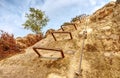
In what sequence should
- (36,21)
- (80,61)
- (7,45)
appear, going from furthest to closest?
(36,21) < (7,45) < (80,61)

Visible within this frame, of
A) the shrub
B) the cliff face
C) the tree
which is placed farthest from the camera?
the tree

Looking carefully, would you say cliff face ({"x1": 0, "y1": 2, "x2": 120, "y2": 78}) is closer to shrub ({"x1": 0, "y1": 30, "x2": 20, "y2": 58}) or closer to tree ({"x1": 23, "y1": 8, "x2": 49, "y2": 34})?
shrub ({"x1": 0, "y1": 30, "x2": 20, "y2": 58})

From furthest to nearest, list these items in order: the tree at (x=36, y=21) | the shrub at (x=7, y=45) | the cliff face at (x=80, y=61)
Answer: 1. the tree at (x=36, y=21)
2. the shrub at (x=7, y=45)
3. the cliff face at (x=80, y=61)

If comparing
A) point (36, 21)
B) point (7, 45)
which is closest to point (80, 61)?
point (7, 45)

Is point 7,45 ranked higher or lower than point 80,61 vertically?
higher

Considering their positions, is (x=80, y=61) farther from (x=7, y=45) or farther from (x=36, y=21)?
(x=36, y=21)

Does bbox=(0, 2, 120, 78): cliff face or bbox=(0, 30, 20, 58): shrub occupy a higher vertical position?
bbox=(0, 30, 20, 58): shrub

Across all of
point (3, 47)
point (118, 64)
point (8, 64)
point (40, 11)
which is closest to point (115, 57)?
point (118, 64)

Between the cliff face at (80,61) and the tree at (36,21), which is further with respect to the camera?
the tree at (36,21)

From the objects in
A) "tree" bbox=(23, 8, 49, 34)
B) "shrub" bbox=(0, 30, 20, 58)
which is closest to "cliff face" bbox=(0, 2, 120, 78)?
"shrub" bbox=(0, 30, 20, 58)

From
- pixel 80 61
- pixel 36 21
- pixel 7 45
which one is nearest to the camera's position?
pixel 80 61

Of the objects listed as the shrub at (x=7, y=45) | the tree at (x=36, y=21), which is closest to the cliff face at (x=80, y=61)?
the shrub at (x=7, y=45)

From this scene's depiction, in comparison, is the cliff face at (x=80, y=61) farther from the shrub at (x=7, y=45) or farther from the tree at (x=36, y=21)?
the tree at (x=36, y=21)

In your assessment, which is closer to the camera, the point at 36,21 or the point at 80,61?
the point at 80,61
